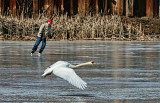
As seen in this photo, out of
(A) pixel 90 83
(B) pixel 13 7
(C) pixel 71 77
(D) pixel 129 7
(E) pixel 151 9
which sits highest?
(B) pixel 13 7

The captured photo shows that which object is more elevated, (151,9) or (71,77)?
(151,9)

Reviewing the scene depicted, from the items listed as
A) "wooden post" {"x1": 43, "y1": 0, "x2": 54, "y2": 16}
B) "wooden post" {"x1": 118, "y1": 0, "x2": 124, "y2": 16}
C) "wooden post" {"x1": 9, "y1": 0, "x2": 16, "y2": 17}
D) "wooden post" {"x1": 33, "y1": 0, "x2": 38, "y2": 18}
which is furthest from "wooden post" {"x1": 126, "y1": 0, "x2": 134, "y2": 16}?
"wooden post" {"x1": 9, "y1": 0, "x2": 16, "y2": 17}

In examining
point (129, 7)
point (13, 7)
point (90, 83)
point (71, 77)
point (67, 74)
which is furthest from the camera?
point (129, 7)

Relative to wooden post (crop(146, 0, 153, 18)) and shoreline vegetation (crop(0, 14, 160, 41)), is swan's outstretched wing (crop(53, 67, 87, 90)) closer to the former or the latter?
shoreline vegetation (crop(0, 14, 160, 41))

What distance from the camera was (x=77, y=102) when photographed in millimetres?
10672

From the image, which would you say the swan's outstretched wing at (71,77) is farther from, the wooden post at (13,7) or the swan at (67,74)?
the wooden post at (13,7)

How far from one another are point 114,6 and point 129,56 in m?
20.0

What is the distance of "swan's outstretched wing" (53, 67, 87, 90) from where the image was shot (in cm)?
1110

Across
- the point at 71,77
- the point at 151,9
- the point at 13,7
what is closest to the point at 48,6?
the point at 13,7

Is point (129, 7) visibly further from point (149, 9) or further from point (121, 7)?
point (149, 9)

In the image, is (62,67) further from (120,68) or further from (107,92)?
(120,68)

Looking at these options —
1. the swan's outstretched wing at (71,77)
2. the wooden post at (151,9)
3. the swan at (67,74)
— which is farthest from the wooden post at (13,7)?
the swan's outstretched wing at (71,77)

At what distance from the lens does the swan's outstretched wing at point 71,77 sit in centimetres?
1110

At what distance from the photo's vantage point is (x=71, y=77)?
11.4 meters
